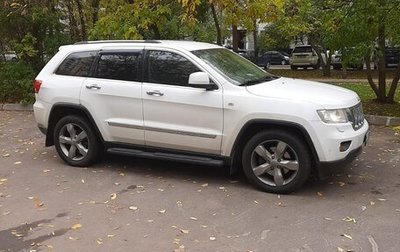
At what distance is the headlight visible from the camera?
5.13 metres

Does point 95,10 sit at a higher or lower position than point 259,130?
higher

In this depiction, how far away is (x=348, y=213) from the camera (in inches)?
190

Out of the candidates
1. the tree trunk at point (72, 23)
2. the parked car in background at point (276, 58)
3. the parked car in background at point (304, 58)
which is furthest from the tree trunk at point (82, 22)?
the parked car in background at point (276, 58)

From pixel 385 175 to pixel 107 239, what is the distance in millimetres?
3616

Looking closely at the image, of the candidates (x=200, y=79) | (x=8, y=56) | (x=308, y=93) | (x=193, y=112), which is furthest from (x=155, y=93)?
(x=8, y=56)

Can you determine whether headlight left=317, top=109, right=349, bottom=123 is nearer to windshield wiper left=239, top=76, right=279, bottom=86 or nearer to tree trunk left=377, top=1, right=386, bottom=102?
windshield wiper left=239, top=76, right=279, bottom=86

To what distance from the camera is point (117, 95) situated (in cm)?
617

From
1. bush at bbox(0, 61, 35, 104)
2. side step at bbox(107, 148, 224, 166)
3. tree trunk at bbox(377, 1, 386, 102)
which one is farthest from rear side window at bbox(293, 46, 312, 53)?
side step at bbox(107, 148, 224, 166)

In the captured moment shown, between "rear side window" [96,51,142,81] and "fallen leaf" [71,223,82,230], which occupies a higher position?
"rear side window" [96,51,142,81]

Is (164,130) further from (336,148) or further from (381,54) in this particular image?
(381,54)

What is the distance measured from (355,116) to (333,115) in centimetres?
46

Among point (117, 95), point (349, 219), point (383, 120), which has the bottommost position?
point (349, 219)

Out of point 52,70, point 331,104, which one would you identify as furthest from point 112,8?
point 331,104

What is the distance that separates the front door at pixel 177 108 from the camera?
A: 221 inches
